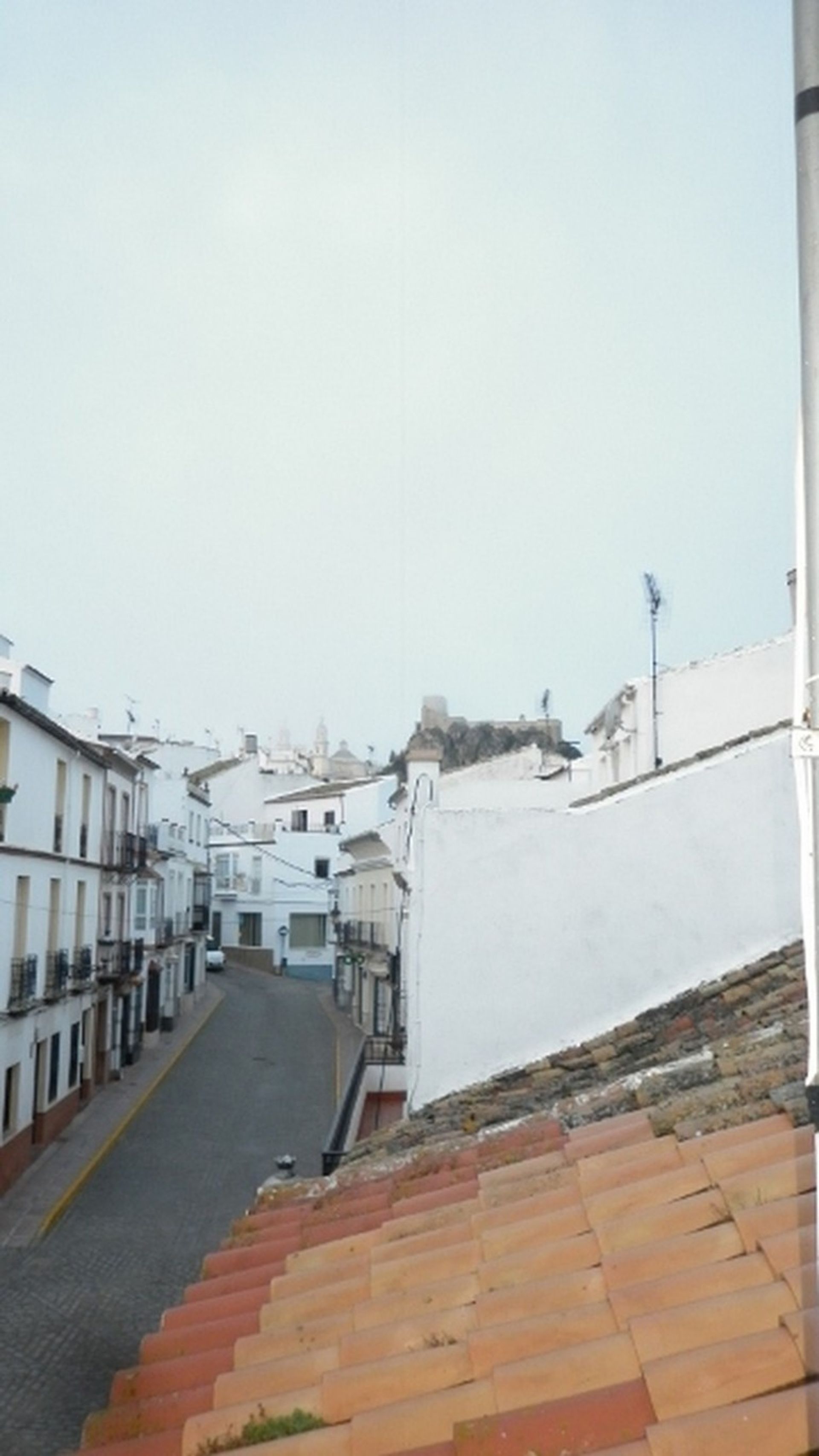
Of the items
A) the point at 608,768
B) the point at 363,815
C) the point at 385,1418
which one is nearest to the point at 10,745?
the point at 608,768

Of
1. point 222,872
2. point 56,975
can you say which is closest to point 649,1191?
point 56,975

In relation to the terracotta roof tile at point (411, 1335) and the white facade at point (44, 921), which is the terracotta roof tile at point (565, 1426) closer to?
the terracotta roof tile at point (411, 1335)

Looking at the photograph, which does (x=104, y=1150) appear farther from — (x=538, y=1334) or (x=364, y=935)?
(x=538, y=1334)

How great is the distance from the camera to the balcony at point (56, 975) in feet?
71.7

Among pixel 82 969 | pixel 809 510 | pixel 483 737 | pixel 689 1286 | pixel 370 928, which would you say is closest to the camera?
pixel 809 510

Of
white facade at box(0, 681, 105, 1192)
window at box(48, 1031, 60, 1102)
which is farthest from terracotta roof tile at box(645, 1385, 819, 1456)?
window at box(48, 1031, 60, 1102)

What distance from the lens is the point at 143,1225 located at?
1825cm

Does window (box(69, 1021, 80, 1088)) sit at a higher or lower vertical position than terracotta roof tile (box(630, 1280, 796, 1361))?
lower

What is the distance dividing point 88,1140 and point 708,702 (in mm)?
14378

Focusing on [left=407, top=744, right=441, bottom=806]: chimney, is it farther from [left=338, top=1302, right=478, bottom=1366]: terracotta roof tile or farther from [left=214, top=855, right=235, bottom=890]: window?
[left=214, top=855, right=235, bottom=890]: window

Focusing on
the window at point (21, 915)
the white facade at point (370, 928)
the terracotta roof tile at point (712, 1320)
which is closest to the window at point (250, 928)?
the white facade at point (370, 928)

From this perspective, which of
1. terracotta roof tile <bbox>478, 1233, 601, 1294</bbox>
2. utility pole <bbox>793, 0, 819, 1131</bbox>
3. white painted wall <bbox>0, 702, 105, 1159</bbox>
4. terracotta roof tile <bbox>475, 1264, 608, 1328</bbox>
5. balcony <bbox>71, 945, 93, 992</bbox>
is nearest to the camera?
utility pole <bbox>793, 0, 819, 1131</bbox>

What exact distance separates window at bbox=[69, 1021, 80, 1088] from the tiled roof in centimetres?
1921

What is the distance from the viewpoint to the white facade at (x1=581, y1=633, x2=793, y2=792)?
16.7 m
